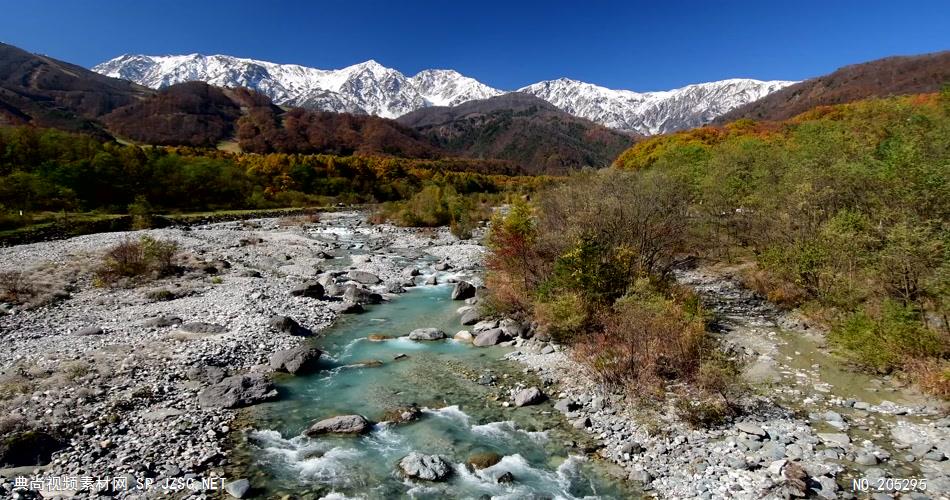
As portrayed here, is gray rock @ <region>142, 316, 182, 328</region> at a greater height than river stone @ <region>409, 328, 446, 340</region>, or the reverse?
gray rock @ <region>142, 316, 182, 328</region>

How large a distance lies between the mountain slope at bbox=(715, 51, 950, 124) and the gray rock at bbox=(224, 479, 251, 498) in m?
169

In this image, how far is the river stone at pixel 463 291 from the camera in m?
27.4

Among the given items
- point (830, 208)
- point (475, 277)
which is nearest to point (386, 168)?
point (475, 277)

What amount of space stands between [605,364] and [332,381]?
9.04 meters

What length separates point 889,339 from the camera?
14.7m

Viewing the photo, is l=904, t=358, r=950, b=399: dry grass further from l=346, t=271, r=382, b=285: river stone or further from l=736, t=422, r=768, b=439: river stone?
l=346, t=271, r=382, b=285: river stone

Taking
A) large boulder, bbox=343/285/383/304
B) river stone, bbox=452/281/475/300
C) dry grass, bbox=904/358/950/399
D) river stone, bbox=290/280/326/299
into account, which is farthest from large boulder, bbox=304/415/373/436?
dry grass, bbox=904/358/950/399

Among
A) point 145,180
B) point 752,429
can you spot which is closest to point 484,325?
point 752,429

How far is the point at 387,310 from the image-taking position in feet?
83.7

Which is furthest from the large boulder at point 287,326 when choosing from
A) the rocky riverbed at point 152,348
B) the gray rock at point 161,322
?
the gray rock at point 161,322

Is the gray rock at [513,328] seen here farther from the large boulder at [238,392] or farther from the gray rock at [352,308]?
the large boulder at [238,392]

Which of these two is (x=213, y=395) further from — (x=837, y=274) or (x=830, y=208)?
(x=830, y=208)

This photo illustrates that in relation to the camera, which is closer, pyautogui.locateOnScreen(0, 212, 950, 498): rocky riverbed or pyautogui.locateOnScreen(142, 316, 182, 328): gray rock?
pyautogui.locateOnScreen(0, 212, 950, 498): rocky riverbed

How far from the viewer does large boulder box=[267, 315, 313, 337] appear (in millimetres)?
20703
